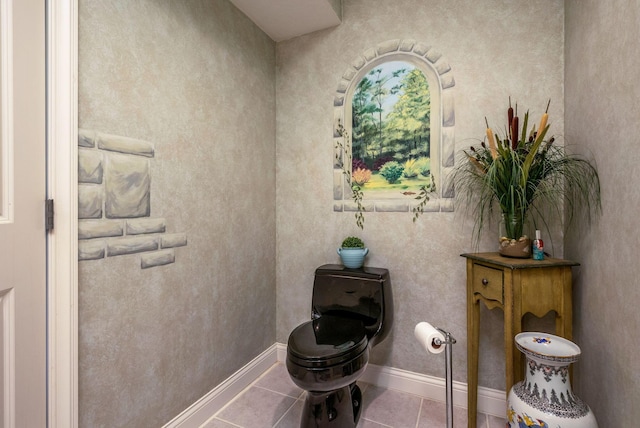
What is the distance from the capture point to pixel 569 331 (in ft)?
4.28

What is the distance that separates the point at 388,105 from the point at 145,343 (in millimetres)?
1854

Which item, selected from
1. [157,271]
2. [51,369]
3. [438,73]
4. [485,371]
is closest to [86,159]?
[157,271]

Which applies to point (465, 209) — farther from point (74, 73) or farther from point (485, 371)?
point (74, 73)

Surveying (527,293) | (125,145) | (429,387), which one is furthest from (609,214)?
(125,145)

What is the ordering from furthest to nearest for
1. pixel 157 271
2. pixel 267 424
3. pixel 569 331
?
pixel 267 424 → pixel 157 271 → pixel 569 331

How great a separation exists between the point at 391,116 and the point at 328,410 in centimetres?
167

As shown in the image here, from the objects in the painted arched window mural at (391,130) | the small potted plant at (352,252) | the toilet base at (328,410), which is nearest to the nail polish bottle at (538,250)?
the painted arched window mural at (391,130)

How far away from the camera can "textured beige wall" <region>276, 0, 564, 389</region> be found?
1629mm

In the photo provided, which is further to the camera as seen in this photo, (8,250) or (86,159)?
(86,159)

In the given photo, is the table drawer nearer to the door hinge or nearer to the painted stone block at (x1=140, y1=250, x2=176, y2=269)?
the painted stone block at (x1=140, y1=250, x2=176, y2=269)

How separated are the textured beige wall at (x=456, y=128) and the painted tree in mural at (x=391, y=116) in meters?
0.18

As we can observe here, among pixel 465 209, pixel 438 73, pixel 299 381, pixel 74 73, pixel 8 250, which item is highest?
pixel 438 73

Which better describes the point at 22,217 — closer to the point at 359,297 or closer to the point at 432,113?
the point at 359,297

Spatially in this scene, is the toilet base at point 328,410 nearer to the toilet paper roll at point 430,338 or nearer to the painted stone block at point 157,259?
the toilet paper roll at point 430,338
